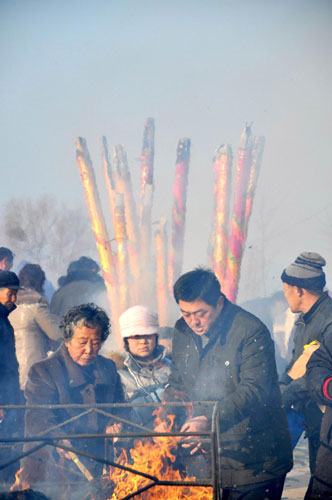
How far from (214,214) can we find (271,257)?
3232cm

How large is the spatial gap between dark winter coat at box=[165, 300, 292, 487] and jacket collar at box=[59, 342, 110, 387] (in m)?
0.60

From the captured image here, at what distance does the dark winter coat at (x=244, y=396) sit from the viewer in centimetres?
316

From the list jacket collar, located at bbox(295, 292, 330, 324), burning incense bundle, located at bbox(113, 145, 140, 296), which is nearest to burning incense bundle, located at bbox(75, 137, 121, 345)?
burning incense bundle, located at bbox(113, 145, 140, 296)

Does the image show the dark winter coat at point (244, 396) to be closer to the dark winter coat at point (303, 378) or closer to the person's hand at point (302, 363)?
the dark winter coat at point (303, 378)

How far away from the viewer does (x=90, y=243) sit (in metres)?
35.2

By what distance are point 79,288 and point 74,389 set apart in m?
3.30

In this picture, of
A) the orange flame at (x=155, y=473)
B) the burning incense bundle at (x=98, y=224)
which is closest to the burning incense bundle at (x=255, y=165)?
the burning incense bundle at (x=98, y=224)

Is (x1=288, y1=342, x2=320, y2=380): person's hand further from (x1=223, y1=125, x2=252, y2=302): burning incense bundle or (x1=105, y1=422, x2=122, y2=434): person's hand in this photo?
(x1=223, y1=125, x2=252, y2=302): burning incense bundle

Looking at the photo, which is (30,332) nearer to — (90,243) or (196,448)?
(196,448)

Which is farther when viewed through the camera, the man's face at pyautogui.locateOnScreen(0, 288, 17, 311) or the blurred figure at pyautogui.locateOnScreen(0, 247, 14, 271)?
the blurred figure at pyautogui.locateOnScreen(0, 247, 14, 271)

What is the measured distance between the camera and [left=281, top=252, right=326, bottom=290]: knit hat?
13.4 ft

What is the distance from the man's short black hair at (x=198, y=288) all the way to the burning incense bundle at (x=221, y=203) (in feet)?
14.1

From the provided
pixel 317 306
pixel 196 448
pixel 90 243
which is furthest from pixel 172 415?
pixel 90 243

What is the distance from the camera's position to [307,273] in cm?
410
